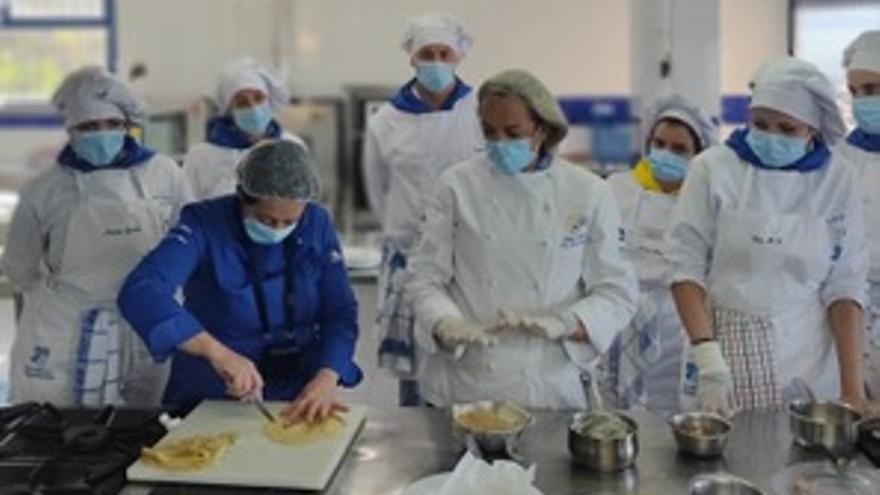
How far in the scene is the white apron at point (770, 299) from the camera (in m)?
2.05

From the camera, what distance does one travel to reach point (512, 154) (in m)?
2.03

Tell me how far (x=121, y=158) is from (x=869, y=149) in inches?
75.9

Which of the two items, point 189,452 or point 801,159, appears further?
point 801,159

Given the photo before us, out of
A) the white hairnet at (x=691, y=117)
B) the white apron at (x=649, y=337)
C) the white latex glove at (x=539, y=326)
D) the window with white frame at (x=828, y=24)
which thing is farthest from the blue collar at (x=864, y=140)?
the window with white frame at (x=828, y=24)

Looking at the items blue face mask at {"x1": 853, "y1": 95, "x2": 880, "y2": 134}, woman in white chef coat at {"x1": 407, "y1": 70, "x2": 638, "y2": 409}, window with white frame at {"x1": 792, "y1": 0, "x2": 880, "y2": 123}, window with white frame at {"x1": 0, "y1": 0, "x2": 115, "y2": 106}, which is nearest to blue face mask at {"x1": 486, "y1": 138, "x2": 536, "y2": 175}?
woman in white chef coat at {"x1": 407, "y1": 70, "x2": 638, "y2": 409}

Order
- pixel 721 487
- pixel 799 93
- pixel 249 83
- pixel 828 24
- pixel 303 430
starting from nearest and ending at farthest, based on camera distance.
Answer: pixel 721 487
pixel 303 430
pixel 799 93
pixel 249 83
pixel 828 24

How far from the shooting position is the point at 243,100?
10.2 feet

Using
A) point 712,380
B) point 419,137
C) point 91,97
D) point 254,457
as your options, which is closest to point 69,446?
point 254,457

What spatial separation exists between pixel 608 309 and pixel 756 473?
495 mm

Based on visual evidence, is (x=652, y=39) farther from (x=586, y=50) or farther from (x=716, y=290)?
(x=716, y=290)

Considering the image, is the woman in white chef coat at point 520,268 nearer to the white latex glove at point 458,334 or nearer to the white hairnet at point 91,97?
the white latex glove at point 458,334

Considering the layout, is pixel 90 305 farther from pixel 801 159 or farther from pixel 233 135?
pixel 801 159

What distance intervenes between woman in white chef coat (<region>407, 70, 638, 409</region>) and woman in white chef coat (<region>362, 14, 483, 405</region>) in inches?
39.8

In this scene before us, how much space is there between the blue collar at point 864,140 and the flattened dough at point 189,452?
69.8 inches
